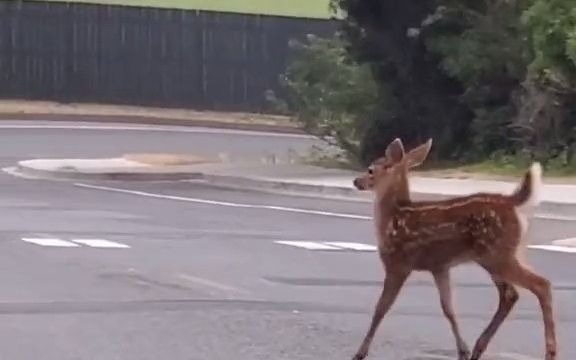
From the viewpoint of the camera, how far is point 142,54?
51844 mm

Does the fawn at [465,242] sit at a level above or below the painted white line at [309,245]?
above

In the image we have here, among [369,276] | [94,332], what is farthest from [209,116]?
[94,332]

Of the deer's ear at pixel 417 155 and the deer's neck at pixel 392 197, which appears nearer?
the deer's neck at pixel 392 197

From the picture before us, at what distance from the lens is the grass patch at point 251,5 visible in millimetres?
54544

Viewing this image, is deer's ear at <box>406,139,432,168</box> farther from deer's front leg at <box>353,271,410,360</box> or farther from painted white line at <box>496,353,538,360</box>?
painted white line at <box>496,353,538,360</box>

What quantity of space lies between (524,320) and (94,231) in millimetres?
7647

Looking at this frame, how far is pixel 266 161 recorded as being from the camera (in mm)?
33594

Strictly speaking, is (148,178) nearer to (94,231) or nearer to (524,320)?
(94,231)

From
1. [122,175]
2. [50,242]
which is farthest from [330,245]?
[122,175]

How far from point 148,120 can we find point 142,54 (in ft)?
9.99

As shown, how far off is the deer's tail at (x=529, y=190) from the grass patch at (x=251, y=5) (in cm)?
4267

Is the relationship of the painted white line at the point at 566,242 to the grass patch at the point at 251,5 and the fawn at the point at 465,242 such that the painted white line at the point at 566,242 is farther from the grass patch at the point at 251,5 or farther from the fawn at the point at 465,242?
the grass patch at the point at 251,5

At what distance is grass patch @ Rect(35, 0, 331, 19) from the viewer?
2147 inches

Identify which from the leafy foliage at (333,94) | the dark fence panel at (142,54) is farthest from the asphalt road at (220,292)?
the dark fence panel at (142,54)
